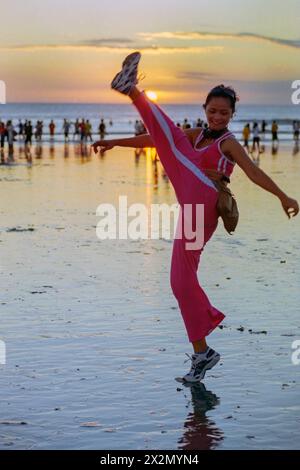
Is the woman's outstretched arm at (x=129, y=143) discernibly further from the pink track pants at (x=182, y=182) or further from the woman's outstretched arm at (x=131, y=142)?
the pink track pants at (x=182, y=182)

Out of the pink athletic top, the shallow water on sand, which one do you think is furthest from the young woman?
the shallow water on sand

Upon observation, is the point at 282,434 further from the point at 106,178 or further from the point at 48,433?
the point at 106,178

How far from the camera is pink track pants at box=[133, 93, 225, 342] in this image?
286 inches

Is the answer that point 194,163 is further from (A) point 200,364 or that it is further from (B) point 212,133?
(A) point 200,364

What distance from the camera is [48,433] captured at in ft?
20.4

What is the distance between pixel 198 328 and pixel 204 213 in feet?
2.67

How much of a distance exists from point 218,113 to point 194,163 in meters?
0.40

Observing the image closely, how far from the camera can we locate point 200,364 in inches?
294

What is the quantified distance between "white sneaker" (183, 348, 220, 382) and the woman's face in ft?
5.13

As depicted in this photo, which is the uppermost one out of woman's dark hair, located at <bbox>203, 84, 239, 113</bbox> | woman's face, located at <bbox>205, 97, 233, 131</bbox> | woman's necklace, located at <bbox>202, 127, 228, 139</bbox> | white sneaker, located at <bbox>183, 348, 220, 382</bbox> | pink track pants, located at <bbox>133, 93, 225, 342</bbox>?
woman's dark hair, located at <bbox>203, 84, 239, 113</bbox>

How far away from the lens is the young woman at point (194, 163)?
722 centimetres

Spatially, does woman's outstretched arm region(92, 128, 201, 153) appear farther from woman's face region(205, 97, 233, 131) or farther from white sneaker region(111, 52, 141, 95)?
white sneaker region(111, 52, 141, 95)

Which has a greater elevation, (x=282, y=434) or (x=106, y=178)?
(x=106, y=178)
